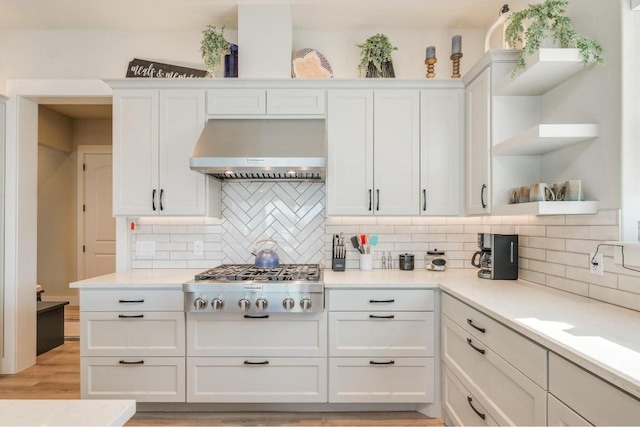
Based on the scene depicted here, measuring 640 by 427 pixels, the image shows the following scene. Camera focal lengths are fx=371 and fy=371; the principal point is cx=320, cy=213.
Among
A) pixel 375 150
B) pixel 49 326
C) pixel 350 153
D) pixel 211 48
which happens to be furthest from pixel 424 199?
pixel 49 326

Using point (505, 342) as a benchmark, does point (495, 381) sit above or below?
below

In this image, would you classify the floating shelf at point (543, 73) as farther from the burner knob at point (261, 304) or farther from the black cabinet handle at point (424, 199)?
the burner knob at point (261, 304)

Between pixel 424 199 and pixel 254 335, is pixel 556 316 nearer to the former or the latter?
pixel 424 199

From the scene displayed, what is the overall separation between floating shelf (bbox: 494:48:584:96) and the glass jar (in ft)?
4.22

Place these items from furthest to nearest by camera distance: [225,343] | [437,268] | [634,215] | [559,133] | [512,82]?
[437,268]
[225,343]
[512,82]
[559,133]
[634,215]

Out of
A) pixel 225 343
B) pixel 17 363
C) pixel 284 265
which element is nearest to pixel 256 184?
pixel 284 265

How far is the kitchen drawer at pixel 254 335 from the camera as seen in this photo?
2443mm

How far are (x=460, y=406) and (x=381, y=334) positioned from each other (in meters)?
0.60

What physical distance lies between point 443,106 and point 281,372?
2246 millimetres

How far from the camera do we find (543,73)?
6.72 ft

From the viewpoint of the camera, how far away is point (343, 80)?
9.18 feet

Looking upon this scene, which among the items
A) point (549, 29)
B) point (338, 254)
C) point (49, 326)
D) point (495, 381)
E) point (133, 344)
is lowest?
point (49, 326)

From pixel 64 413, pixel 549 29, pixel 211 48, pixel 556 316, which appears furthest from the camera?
pixel 211 48

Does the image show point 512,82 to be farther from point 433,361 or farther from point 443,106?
point 433,361
